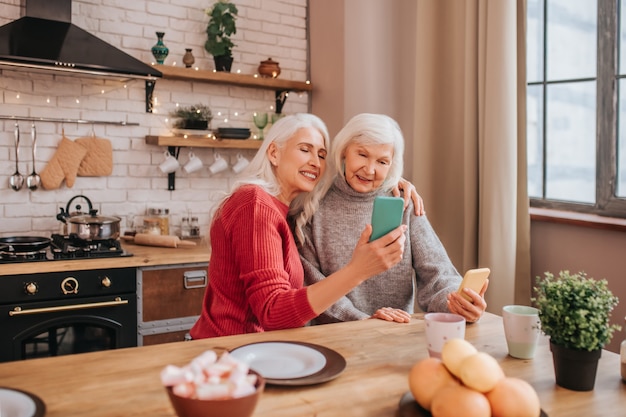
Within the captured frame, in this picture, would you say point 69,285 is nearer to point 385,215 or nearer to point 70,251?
point 70,251

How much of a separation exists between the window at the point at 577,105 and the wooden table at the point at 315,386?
5.20 ft

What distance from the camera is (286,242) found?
1985 millimetres

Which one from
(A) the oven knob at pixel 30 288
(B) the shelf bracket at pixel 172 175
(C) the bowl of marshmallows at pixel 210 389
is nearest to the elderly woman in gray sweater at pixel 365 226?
(C) the bowl of marshmallows at pixel 210 389

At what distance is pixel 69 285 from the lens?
115 inches

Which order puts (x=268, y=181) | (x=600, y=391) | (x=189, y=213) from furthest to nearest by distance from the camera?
(x=189, y=213) → (x=268, y=181) → (x=600, y=391)

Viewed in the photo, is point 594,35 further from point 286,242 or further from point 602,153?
point 286,242

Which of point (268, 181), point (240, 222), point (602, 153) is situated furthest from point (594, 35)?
point (240, 222)

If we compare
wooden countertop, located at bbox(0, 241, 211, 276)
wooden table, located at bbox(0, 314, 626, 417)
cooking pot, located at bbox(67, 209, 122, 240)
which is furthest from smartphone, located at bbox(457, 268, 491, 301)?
cooking pot, located at bbox(67, 209, 122, 240)

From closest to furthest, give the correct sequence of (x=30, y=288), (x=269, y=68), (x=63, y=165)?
(x=30, y=288)
(x=63, y=165)
(x=269, y=68)

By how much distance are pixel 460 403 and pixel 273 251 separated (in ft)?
2.90

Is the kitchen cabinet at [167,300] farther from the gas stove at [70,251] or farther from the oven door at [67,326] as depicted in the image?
the gas stove at [70,251]

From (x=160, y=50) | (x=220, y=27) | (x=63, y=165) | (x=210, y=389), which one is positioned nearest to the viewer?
(x=210, y=389)

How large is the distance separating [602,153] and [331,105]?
1703 millimetres

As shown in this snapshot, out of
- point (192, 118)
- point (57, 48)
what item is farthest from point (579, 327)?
point (192, 118)
